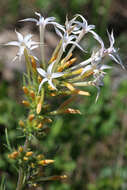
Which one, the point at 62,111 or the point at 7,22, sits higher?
the point at 7,22

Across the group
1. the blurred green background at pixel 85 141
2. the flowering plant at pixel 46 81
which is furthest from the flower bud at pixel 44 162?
the blurred green background at pixel 85 141

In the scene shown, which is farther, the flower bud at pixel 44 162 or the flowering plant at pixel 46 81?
the flower bud at pixel 44 162

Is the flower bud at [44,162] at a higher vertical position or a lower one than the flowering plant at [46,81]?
lower

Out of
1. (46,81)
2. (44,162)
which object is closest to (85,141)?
(44,162)

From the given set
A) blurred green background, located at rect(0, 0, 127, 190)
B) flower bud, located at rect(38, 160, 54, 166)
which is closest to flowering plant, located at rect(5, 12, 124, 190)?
flower bud, located at rect(38, 160, 54, 166)

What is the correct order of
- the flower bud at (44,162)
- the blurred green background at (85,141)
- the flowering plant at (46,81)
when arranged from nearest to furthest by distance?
the flowering plant at (46,81), the flower bud at (44,162), the blurred green background at (85,141)

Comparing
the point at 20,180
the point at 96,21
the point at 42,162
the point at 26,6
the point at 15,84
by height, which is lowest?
the point at 20,180

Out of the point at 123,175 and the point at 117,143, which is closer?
the point at 123,175

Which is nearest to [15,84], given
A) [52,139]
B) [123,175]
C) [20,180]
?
[52,139]

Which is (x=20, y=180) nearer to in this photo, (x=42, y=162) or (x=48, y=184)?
(x=42, y=162)

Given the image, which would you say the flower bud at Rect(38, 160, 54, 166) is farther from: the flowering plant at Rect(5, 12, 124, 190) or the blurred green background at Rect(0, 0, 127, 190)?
the blurred green background at Rect(0, 0, 127, 190)

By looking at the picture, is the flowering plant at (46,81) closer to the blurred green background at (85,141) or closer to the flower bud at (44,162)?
the flower bud at (44,162)
